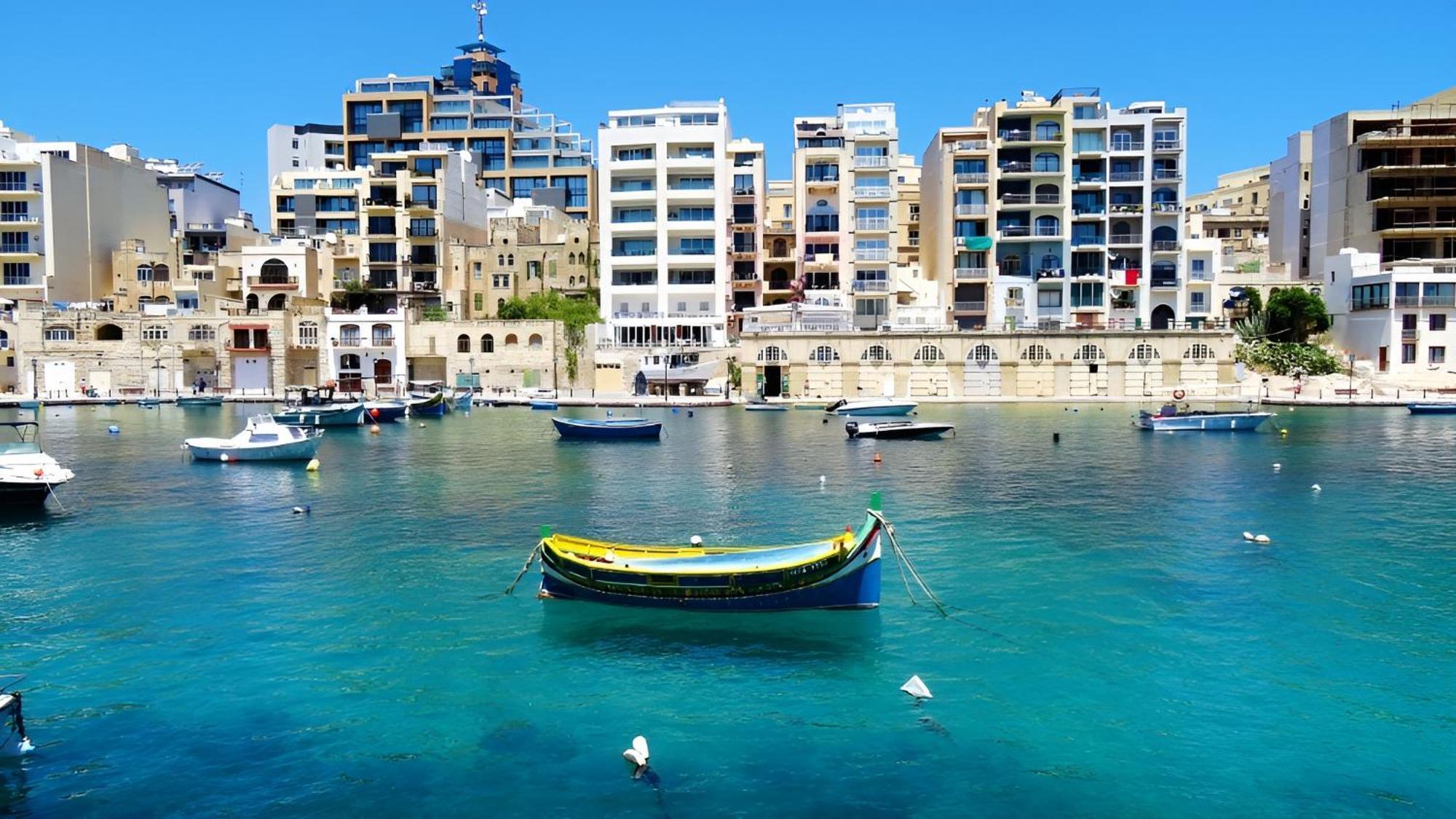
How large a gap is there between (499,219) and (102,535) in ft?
256

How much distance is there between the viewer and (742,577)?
74.7 ft

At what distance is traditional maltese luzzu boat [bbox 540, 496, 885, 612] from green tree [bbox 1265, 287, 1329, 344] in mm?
81330

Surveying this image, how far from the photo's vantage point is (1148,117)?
303 feet

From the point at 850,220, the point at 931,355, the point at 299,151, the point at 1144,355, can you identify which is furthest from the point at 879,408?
the point at 299,151

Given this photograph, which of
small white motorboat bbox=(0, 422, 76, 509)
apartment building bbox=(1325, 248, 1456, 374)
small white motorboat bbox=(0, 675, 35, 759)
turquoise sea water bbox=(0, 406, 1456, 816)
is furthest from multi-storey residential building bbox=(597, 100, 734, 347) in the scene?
small white motorboat bbox=(0, 675, 35, 759)

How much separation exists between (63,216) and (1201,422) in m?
93.6

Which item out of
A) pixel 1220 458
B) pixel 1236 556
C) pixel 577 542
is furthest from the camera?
pixel 1220 458

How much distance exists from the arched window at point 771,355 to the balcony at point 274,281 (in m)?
43.7

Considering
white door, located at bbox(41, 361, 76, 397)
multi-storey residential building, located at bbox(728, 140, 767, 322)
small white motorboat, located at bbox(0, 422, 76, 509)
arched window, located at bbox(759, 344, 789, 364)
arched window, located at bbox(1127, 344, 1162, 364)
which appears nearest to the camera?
small white motorboat, located at bbox(0, 422, 76, 509)

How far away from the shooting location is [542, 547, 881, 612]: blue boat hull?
908 inches

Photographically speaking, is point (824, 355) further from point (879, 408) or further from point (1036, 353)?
point (1036, 353)

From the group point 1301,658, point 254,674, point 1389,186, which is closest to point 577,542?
point 254,674

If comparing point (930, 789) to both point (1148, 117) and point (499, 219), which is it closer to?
point (1148, 117)

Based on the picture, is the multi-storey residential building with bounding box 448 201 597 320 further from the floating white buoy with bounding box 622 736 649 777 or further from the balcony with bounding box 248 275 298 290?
→ the floating white buoy with bounding box 622 736 649 777
